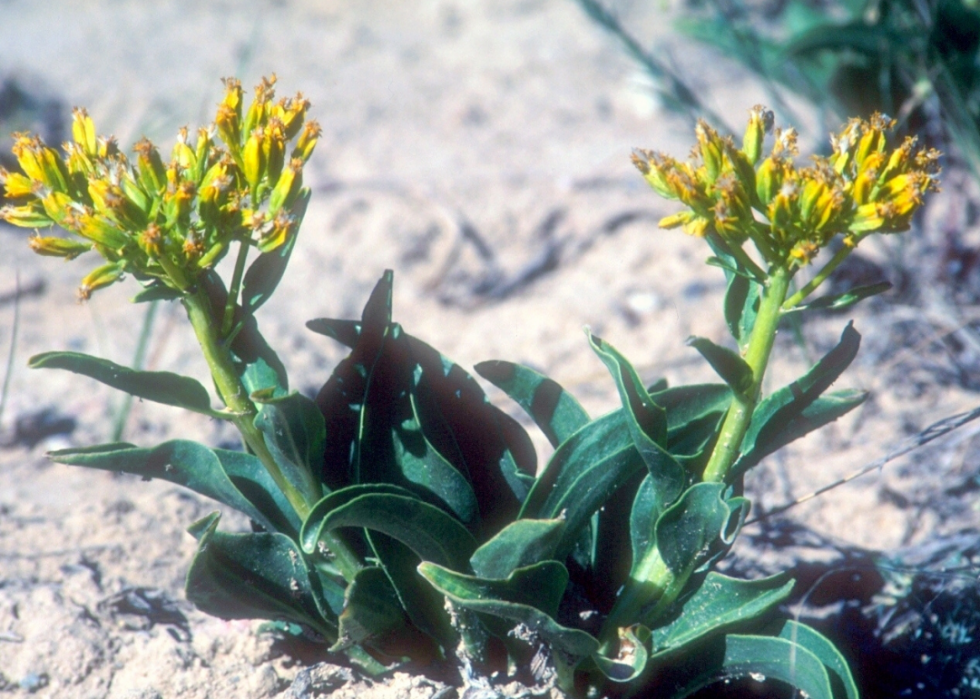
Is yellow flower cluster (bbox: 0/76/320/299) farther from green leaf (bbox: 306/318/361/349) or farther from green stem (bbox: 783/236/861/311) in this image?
green stem (bbox: 783/236/861/311)

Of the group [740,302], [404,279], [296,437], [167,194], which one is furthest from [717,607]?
[404,279]

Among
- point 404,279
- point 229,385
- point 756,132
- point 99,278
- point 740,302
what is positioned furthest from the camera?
point 404,279

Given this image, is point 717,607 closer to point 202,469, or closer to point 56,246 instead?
point 202,469

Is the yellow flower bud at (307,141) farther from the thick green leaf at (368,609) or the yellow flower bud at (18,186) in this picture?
the thick green leaf at (368,609)

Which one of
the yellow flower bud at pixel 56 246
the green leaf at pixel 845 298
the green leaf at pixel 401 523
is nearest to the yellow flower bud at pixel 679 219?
the green leaf at pixel 845 298

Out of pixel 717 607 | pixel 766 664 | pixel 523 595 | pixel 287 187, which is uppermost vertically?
pixel 287 187
